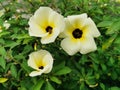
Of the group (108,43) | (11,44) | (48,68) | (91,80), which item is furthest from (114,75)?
(11,44)

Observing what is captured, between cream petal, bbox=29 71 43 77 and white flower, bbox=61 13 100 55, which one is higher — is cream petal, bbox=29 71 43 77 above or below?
below

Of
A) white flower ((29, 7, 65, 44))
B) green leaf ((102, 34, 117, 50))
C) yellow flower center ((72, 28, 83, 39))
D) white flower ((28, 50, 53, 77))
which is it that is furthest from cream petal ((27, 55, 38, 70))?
green leaf ((102, 34, 117, 50))

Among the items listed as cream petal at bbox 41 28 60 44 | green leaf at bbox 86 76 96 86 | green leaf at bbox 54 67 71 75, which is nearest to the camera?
cream petal at bbox 41 28 60 44

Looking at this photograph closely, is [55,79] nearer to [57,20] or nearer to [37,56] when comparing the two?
[37,56]

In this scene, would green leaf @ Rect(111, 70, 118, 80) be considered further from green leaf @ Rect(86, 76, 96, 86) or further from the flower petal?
the flower petal

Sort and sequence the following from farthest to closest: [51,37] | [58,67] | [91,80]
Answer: [91,80], [58,67], [51,37]

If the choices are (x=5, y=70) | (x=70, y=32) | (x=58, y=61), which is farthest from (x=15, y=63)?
(x=70, y=32)
